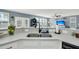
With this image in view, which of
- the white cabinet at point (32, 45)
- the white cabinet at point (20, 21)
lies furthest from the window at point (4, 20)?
the white cabinet at point (32, 45)

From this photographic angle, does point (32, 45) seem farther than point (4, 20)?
Yes

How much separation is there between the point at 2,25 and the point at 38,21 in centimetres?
46

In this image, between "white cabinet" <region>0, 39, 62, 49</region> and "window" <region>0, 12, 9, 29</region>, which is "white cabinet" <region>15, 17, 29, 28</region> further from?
"white cabinet" <region>0, 39, 62, 49</region>

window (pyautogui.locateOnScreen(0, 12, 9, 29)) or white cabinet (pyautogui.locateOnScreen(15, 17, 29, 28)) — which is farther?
white cabinet (pyautogui.locateOnScreen(15, 17, 29, 28))

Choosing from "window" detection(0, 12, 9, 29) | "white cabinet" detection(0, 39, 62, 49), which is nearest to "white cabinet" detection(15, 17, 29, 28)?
"window" detection(0, 12, 9, 29)

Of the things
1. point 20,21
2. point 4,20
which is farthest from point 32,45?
point 4,20

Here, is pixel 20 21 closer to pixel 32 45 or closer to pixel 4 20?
pixel 4 20

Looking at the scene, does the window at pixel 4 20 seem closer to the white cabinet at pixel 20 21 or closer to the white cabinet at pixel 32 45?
the white cabinet at pixel 20 21

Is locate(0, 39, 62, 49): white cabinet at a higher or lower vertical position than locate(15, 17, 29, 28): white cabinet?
lower
